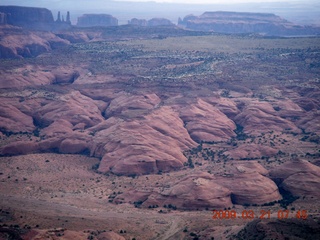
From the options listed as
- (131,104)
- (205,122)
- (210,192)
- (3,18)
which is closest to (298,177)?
(210,192)

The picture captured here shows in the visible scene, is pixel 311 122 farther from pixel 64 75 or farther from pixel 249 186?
pixel 64 75

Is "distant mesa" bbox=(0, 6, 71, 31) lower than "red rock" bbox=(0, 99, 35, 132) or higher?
higher

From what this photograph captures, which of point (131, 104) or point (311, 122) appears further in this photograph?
point (131, 104)

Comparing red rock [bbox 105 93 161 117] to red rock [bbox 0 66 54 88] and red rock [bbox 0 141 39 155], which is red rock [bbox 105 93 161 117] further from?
red rock [bbox 0 66 54 88]

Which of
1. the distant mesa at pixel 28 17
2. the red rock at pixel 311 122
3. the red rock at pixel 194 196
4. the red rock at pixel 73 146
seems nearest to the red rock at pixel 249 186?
the red rock at pixel 194 196

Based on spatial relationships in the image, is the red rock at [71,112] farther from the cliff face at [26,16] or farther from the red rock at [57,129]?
the cliff face at [26,16]
